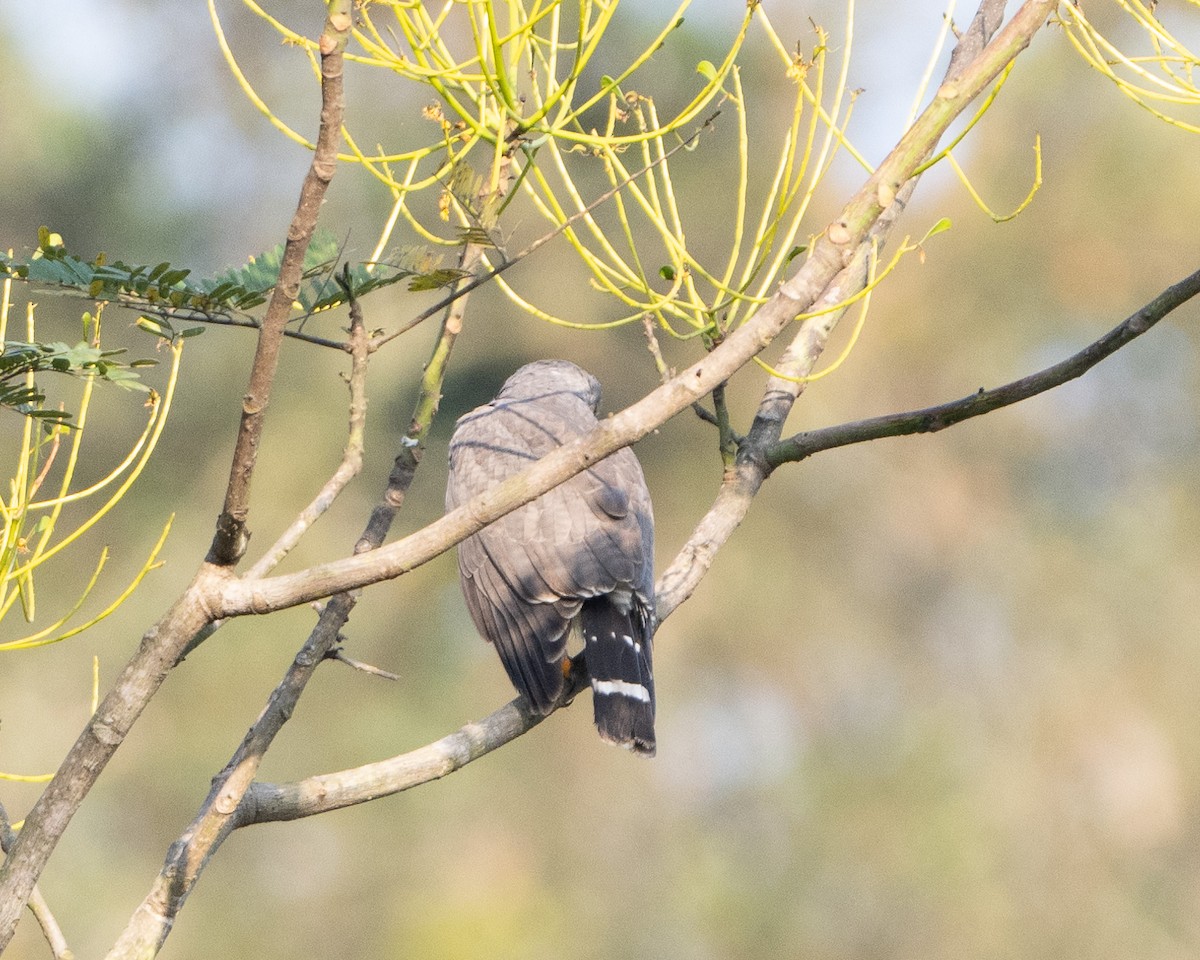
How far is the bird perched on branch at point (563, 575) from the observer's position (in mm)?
3545

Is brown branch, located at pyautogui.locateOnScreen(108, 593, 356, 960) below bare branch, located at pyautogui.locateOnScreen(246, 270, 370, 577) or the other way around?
below

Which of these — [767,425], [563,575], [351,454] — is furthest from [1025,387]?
[563,575]

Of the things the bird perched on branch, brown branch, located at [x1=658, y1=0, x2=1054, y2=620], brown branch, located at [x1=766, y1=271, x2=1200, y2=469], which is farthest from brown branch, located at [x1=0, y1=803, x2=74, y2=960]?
brown branch, located at [x1=766, y1=271, x2=1200, y2=469]

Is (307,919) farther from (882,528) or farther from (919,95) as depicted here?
(919,95)

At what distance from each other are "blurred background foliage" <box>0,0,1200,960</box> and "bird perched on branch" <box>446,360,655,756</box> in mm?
5849

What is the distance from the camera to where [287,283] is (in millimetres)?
1836

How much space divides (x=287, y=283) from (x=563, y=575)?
2.16 metres

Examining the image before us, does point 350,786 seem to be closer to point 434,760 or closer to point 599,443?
point 434,760

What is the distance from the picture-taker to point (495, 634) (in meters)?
4.01

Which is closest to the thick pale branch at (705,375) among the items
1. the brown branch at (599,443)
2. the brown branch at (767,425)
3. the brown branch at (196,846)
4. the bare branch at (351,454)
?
the brown branch at (599,443)

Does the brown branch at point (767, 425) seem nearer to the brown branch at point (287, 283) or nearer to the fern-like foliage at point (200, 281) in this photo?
the fern-like foliage at point (200, 281)

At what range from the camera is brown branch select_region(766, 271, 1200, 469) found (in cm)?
251

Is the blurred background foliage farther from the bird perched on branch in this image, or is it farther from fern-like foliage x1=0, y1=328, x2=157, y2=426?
fern-like foliage x1=0, y1=328, x2=157, y2=426

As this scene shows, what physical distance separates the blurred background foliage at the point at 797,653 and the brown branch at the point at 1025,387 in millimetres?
7433
